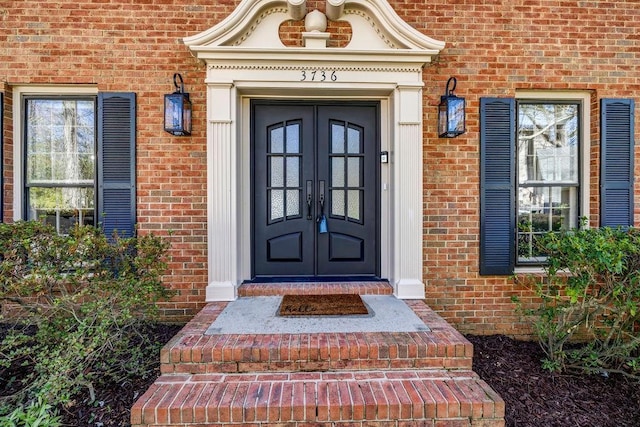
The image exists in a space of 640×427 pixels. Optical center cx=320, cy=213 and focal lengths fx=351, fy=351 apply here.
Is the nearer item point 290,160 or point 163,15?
point 163,15

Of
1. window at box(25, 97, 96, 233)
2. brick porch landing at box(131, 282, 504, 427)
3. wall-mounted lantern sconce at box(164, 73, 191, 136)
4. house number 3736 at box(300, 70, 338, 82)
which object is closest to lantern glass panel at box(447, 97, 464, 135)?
house number 3736 at box(300, 70, 338, 82)

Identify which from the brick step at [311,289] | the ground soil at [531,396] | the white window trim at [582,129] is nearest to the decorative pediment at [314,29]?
the white window trim at [582,129]

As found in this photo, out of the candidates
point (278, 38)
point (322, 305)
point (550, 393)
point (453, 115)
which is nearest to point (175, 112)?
point (278, 38)

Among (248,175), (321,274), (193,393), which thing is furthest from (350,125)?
(193,393)

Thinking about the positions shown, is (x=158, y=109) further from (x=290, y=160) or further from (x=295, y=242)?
(x=295, y=242)

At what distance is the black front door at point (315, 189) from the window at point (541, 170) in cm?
125

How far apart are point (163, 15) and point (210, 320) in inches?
125

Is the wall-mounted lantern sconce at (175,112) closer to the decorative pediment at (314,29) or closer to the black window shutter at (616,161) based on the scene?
the decorative pediment at (314,29)

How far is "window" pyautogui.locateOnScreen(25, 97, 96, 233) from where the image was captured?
12.8ft

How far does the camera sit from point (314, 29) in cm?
365

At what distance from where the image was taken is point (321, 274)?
4113 mm

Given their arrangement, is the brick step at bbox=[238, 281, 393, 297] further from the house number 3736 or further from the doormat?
the house number 3736

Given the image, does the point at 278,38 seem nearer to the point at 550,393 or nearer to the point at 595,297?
the point at 595,297

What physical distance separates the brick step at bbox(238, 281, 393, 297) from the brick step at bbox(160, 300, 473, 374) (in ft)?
3.44
